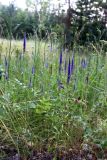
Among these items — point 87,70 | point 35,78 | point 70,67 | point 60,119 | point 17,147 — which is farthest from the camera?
point 87,70

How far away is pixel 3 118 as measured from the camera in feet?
8.18

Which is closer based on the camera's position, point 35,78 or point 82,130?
point 82,130

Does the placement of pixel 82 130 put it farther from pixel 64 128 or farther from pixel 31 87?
pixel 31 87

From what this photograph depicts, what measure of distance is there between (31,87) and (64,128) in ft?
1.70

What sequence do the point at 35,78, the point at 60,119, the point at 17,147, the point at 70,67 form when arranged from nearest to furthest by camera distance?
the point at 17,147
the point at 60,119
the point at 70,67
the point at 35,78

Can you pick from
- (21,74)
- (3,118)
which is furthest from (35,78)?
(3,118)

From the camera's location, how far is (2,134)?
2.47 meters

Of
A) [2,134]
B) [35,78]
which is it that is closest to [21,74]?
[35,78]

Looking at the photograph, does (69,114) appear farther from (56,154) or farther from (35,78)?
(35,78)

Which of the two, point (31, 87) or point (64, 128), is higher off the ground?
point (31, 87)

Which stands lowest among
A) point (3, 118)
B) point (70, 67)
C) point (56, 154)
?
point (56, 154)

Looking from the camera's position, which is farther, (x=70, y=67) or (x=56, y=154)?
(x=70, y=67)

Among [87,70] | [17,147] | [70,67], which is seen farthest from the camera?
[87,70]

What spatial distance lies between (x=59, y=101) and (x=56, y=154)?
16.1 inches
